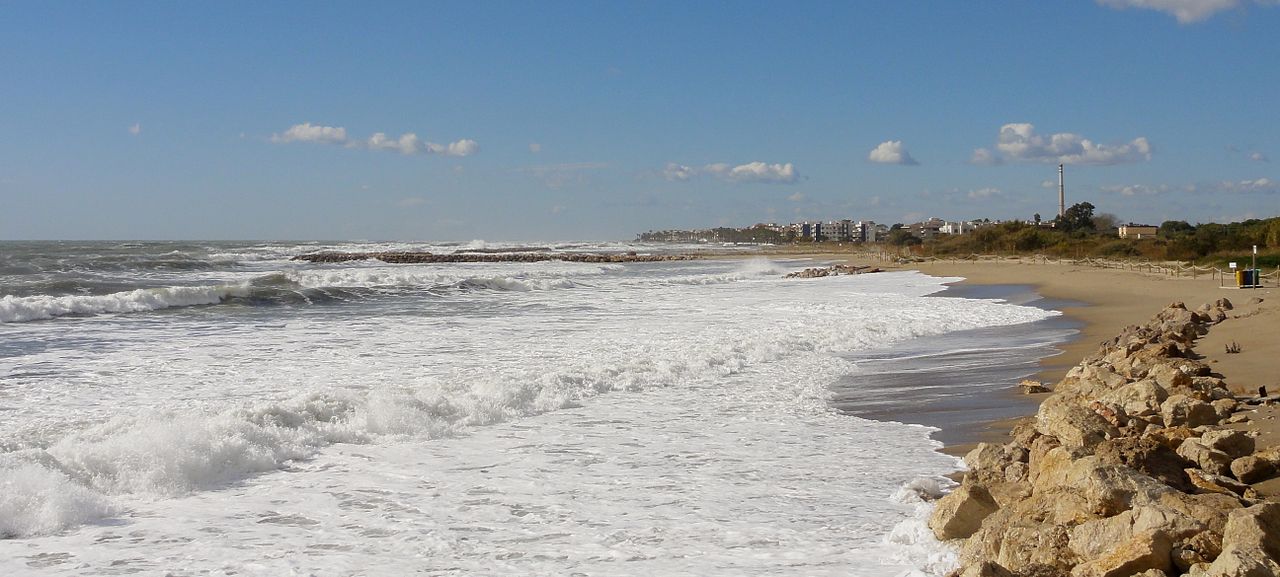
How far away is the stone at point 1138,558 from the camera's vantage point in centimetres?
379

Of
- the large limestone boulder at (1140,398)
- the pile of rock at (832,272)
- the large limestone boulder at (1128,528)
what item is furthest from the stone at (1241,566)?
the pile of rock at (832,272)

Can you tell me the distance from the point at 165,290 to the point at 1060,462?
2729 cm

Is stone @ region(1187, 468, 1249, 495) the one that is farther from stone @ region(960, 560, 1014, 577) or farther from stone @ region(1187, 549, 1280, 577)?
stone @ region(960, 560, 1014, 577)

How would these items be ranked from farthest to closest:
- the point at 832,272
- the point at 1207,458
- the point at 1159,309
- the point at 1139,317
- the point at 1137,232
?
the point at 1137,232 → the point at 832,272 → the point at 1159,309 → the point at 1139,317 → the point at 1207,458

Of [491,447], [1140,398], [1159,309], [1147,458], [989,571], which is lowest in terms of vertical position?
[491,447]

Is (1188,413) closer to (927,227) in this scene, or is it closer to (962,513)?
(962,513)

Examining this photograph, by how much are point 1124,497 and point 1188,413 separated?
3245 millimetres

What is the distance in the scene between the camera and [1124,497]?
4309mm

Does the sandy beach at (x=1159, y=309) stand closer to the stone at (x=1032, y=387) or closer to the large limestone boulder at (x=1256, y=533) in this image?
the stone at (x=1032, y=387)

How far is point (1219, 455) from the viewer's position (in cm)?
551

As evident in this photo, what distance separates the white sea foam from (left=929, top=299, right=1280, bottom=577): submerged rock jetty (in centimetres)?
2269

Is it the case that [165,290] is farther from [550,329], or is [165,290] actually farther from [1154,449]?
[1154,449]

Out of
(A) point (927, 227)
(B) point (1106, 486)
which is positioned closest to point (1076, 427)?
(B) point (1106, 486)

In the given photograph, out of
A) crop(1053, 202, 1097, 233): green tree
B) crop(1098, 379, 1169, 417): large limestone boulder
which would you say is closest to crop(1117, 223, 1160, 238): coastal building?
crop(1053, 202, 1097, 233): green tree
